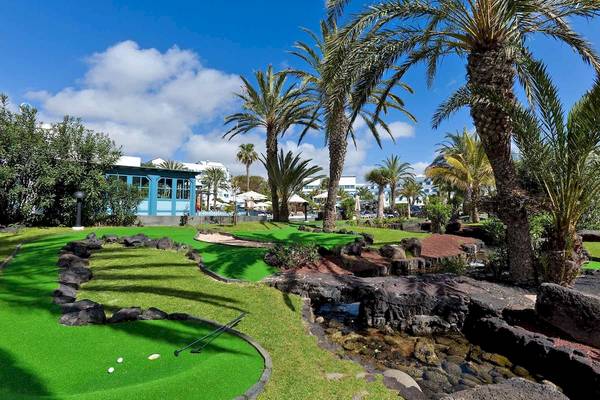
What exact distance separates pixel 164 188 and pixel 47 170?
799 cm

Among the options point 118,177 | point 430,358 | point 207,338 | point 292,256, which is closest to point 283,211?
point 118,177

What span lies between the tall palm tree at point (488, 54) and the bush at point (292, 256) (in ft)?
16.4

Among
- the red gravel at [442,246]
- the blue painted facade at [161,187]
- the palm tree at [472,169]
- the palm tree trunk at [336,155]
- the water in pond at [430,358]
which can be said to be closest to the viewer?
the water in pond at [430,358]

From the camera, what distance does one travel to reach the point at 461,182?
30547mm

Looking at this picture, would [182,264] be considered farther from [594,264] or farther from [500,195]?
[594,264]

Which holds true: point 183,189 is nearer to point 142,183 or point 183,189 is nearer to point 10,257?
point 142,183

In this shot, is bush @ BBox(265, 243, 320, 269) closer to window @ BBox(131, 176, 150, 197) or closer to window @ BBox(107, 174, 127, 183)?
window @ BBox(107, 174, 127, 183)

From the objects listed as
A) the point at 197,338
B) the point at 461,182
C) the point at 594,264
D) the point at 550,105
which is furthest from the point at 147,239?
the point at 461,182

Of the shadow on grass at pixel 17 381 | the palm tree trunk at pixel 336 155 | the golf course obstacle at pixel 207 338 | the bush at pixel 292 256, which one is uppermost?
the palm tree trunk at pixel 336 155

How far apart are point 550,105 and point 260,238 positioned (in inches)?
438

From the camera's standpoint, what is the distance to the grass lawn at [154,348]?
3420mm

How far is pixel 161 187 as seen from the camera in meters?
24.1

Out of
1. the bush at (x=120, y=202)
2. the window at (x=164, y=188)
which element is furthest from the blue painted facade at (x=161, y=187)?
the bush at (x=120, y=202)

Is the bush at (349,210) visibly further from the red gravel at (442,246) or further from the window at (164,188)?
the window at (164,188)
